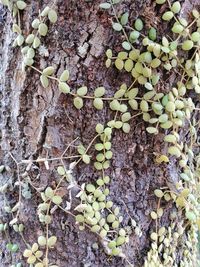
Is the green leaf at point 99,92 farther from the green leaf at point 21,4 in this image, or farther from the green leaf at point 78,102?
the green leaf at point 21,4

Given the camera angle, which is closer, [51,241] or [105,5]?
[105,5]

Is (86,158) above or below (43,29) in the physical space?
below

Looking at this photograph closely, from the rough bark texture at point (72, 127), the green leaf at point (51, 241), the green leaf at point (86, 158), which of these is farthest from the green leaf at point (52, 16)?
the green leaf at point (51, 241)

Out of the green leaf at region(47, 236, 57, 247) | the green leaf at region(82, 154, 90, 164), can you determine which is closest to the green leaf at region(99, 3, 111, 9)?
the green leaf at region(82, 154, 90, 164)

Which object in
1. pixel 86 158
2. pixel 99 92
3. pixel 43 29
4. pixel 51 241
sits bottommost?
pixel 51 241

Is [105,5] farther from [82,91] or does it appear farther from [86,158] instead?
[86,158]

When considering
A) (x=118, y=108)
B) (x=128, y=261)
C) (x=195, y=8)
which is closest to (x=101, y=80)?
(x=118, y=108)

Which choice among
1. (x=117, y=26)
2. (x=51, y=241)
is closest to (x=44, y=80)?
(x=117, y=26)

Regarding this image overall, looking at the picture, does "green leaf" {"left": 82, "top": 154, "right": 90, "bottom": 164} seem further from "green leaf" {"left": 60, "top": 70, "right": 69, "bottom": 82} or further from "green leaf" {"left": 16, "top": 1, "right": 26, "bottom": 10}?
"green leaf" {"left": 16, "top": 1, "right": 26, "bottom": 10}

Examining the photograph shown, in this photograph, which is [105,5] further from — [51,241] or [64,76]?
[51,241]
